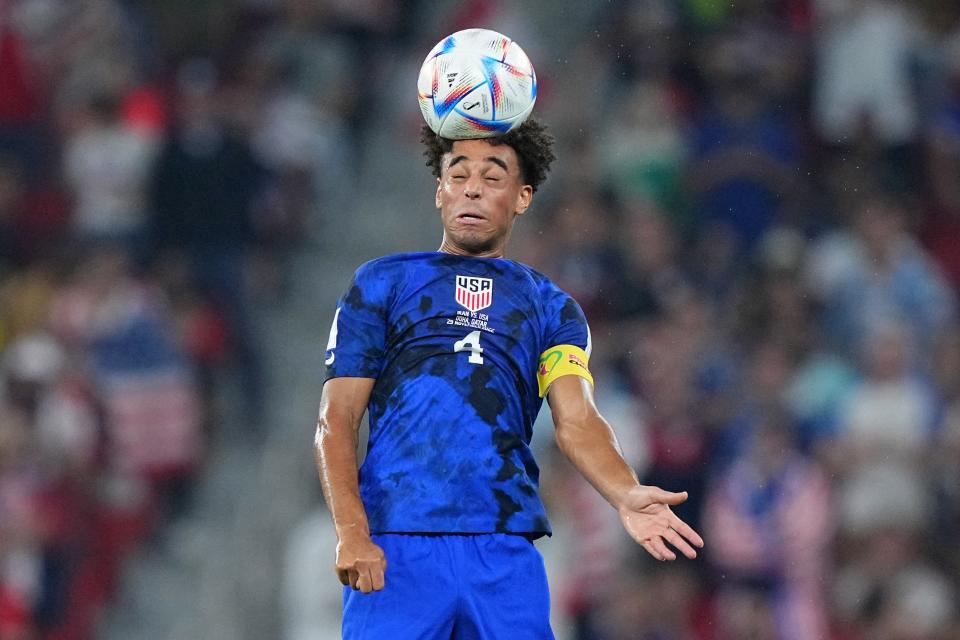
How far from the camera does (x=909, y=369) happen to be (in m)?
8.29

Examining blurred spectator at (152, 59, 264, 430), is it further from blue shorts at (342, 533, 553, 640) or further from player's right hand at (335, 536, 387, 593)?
player's right hand at (335, 536, 387, 593)

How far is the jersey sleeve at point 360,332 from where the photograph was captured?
3764mm

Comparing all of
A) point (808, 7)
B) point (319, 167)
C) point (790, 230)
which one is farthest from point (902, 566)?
point (319, 167)

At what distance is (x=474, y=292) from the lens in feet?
12.6

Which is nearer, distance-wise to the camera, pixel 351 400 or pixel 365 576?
pixel 365 576

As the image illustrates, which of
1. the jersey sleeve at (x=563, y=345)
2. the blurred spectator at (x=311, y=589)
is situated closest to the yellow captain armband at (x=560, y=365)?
the jersey sleeve at (x=563, y=345)

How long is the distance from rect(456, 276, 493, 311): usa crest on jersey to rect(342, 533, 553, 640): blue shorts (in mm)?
563

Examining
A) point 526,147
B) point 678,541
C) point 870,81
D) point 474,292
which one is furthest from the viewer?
point 870,81

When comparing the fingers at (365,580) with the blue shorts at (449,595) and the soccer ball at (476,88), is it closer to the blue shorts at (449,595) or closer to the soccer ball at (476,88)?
the blue shorts at (449,595)

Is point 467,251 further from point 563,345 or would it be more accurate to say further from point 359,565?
point 359,565

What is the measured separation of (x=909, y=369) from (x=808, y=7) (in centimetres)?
276

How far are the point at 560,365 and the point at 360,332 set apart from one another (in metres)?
0.50

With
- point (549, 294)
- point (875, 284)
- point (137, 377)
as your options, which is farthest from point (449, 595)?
point (137, 377)

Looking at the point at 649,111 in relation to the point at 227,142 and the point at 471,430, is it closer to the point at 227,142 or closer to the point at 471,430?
the point at 227,142
